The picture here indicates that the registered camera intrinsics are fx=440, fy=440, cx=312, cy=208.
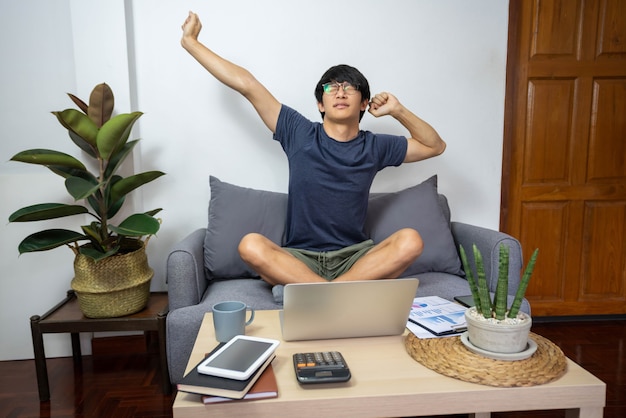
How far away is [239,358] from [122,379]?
1.29 meters

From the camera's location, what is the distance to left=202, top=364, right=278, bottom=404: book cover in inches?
33.6

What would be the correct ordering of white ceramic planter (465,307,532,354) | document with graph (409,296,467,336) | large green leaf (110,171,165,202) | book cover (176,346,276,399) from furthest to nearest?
large green leaf (110,171,165,202) < document with graph (409,296,467,336) < white ceramic planter (465,307,532,354) < book cover (176,346,276,399)

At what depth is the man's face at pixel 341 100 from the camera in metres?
1.96

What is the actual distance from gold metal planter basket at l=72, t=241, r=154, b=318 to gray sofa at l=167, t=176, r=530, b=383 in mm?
228

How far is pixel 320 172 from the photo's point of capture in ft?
6.52

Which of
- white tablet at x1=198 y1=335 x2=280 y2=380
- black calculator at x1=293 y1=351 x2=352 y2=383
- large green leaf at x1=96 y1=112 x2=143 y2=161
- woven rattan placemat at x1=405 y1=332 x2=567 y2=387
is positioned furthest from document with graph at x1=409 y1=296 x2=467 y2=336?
large green leaf at x1=96 y1=112 x2=143 y2=161

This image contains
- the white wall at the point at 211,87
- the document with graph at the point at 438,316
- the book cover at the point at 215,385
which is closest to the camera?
the book cover at the point at 215,385

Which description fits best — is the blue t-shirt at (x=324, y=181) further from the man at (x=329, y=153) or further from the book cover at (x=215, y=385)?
the book cover at (x=215, y=385)

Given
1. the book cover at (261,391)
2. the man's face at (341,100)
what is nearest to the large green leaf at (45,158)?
the man's face at (341,100)

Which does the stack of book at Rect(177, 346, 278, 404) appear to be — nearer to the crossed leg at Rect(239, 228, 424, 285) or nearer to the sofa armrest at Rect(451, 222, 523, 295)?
the crossed leg at Rect(239, 228, 424, 285)

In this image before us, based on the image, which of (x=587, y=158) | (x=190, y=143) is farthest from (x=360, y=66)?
(x=587, y=158)

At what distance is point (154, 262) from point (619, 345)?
249cm

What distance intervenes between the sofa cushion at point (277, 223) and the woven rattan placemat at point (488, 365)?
3.37ft

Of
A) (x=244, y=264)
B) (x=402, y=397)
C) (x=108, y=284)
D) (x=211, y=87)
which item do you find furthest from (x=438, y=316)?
(x=211, y=87)
